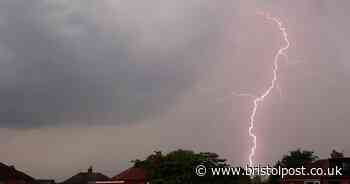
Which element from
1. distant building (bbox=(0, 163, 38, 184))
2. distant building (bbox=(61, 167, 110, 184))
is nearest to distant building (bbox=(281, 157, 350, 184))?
distant building (bbox=(0, 163, 38, 184))

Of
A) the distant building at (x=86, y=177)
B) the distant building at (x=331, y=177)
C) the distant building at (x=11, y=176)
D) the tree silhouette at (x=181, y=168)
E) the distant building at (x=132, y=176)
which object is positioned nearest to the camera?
the tree silhouette at (x=181, y=168)

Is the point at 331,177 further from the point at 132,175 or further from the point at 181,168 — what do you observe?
the point at 132,175

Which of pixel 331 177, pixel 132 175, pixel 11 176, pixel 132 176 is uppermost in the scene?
pixel 132 175

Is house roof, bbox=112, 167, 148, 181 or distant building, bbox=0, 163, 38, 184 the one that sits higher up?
house roof, bbox=112, 167, 148, 181

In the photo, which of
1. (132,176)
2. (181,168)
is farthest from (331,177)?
(132,176)

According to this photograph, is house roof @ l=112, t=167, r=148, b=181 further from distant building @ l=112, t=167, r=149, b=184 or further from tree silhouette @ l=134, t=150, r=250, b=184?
tree silhouette @ l=134, t=150, r=250, b=184

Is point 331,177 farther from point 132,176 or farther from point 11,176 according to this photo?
point 11,176

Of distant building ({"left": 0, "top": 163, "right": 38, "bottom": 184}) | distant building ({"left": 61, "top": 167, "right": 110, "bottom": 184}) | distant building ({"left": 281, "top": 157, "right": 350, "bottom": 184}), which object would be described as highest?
distant building ({"left": 61, "top": 167, "right": 110, "bottom": 184})

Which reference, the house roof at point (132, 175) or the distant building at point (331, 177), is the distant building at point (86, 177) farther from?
the distant building at point (331, 177)

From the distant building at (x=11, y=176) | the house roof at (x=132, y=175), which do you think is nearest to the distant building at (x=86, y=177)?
the house roof at (x=132, y=175)

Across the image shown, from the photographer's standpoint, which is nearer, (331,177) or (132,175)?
(331,177)

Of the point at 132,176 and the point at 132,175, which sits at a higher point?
the point at 132,175

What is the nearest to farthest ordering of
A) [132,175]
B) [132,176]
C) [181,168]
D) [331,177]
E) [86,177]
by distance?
[181,168], [331,177], [132,176], [132,175], [86,177]

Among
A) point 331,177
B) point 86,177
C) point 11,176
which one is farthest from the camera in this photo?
point 86,177
